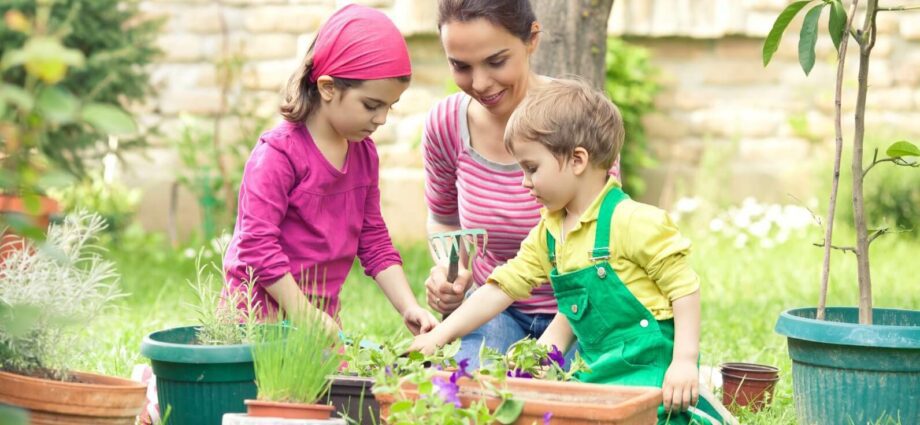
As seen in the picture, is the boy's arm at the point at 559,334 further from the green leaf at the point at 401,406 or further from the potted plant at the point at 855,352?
the green leaf at the point at 401,406

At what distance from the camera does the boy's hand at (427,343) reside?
2705 millimetres

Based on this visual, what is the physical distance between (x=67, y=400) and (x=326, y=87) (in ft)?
3.91

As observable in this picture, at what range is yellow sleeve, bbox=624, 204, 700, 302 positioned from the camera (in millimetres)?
2604

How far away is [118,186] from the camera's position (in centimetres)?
746

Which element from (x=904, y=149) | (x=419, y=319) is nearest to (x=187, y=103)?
(x=419, y=319)

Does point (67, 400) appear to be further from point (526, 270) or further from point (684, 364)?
point (684, 364)

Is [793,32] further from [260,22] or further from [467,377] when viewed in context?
[467,377]

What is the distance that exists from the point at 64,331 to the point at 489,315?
3.48ft

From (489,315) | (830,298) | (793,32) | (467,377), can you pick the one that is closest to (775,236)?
(793,32)

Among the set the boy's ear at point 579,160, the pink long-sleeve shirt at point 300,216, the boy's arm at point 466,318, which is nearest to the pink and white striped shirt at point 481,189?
the pink long-sleeve shirt at point 300,216

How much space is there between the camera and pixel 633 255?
2.65 metres

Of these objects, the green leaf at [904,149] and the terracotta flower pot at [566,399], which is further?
the green leaf at [904,149]

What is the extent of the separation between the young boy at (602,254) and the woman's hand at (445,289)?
219 millimetres

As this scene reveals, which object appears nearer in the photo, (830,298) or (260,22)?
(830,298)
